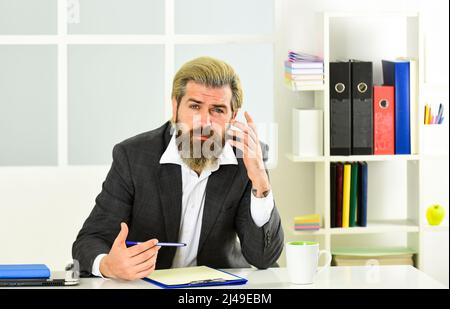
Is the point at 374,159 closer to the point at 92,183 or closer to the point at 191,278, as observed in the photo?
the point at 92,183

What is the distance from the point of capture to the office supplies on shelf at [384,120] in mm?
3518

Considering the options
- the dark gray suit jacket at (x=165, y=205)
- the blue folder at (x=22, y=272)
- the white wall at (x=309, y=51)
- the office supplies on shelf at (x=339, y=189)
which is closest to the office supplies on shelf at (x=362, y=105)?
the office supplies on shelf at (x=339, y=189)

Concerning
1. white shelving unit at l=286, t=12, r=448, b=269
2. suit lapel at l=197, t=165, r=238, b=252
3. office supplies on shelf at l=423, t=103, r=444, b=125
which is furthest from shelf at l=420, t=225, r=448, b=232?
suit lapel at l=197, t=165, r=238, b=252

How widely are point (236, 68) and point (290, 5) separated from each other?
1.31 feet

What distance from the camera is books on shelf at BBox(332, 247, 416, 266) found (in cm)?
359

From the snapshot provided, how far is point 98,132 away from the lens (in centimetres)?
383

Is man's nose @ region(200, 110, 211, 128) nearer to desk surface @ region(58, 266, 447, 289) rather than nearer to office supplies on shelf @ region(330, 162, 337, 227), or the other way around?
desk surface @ region(58, 266, 447, 289)

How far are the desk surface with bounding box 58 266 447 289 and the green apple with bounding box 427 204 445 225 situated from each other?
5.56 ft

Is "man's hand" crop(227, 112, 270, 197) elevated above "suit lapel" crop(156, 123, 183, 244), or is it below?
above

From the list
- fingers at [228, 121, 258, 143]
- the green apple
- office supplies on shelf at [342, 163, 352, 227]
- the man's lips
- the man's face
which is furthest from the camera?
the green apple

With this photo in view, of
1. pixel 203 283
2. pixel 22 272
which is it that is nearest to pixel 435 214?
pixel 203 283

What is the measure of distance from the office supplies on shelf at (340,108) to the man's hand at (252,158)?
123 centimetres

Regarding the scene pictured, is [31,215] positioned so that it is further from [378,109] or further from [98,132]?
[378,109]
